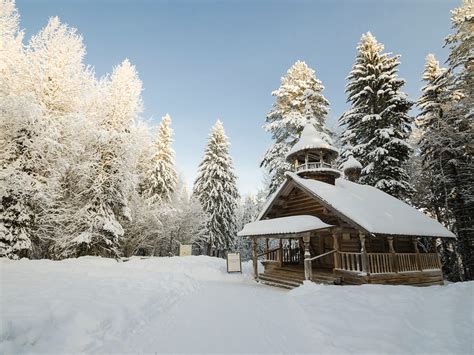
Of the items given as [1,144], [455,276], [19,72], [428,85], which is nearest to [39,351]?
[1,144]

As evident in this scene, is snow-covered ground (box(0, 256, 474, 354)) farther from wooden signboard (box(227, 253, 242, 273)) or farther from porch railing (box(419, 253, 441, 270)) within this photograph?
wooden signboard (box(227, 253, 242, 273))

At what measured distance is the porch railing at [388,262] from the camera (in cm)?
1198

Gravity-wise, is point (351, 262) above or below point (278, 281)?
above

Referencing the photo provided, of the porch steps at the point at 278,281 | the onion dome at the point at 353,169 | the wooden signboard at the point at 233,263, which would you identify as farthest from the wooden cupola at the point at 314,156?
the wooden signboard at the point at 233,263

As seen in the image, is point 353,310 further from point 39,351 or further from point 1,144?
point 1,144

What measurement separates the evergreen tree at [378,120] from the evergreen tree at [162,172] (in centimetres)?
1708

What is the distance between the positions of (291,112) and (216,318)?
20.1m

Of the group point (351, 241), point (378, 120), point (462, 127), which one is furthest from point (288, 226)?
point (462, 127)

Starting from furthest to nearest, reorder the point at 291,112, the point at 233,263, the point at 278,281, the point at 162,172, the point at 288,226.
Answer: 1. the point at 162,172
2. the point at 291,112
3. the point at 233,263
4. the point at 278,281
5. the point at 288,226

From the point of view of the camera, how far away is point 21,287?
718 cm

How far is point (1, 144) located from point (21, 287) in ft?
30.2

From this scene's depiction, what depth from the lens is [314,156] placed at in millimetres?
18656

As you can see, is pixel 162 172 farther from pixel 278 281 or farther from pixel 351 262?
pixel 351 262

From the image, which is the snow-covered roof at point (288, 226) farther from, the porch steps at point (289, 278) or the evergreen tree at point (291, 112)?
the evergreen tree at point (291, 112)
